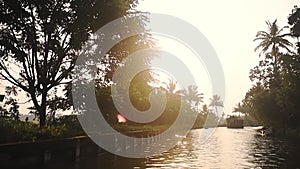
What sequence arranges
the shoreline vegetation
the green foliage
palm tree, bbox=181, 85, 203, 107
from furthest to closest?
palm tree, bbox=181, 85, 203, 107, the green foliage, the shoreline vegetation

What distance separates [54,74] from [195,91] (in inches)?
4142

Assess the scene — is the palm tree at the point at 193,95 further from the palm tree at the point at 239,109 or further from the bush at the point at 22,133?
the bush at the point at 22,133

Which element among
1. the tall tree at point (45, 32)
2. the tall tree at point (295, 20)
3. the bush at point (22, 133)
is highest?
the tall tree at point (295, 20)

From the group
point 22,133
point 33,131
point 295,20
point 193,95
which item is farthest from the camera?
point 193,95

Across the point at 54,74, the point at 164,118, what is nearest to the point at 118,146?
the point at 54,74

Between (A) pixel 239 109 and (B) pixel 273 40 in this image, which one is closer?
(B) pixel 273 40

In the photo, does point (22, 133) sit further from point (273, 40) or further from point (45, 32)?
point (273, 40)

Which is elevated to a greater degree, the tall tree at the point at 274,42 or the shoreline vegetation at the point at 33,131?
the tall tree at the point at 274,42

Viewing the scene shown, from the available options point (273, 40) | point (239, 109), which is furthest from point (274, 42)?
point (239, 109)

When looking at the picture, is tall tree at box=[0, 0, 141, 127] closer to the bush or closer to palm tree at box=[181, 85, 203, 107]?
the bush

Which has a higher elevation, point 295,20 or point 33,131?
point 295,20

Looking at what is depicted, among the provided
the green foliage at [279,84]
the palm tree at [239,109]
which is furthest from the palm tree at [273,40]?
the palm tree at [239,109]

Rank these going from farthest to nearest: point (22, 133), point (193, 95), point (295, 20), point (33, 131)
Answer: point (193, 95), point (295, 20), point (33, 131), point (22, 133)

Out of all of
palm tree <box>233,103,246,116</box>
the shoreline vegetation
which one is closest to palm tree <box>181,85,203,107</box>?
palm tree <box>233,103,246,116</box>
